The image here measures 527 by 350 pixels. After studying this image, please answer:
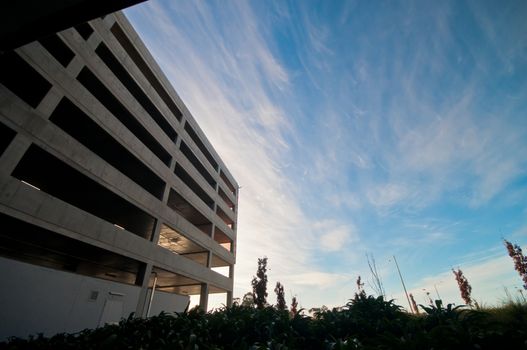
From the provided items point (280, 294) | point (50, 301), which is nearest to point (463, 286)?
point (280, 294)

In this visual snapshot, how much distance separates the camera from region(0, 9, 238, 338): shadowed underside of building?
980 cm

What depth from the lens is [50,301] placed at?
9.59 meters

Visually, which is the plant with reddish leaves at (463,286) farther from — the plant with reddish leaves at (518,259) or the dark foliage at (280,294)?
the dark foliage at (280,294)

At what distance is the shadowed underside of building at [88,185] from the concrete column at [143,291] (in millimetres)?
85

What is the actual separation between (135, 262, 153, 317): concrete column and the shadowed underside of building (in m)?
0.08

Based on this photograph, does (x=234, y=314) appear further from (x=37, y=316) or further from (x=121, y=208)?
(x=121, y=208)

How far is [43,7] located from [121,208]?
1522 cm

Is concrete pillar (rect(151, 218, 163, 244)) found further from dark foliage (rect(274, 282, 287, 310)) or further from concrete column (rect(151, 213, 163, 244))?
dark foliage (rect(274, 282, 287, 310))

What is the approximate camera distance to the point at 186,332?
4211mm

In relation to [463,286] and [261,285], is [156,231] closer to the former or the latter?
[261,285]

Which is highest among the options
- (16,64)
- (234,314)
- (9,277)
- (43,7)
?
(16,64)

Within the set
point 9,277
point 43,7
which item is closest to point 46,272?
point 9,277

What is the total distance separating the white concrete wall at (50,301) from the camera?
8.48m

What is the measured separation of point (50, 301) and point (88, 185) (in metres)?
6.78
